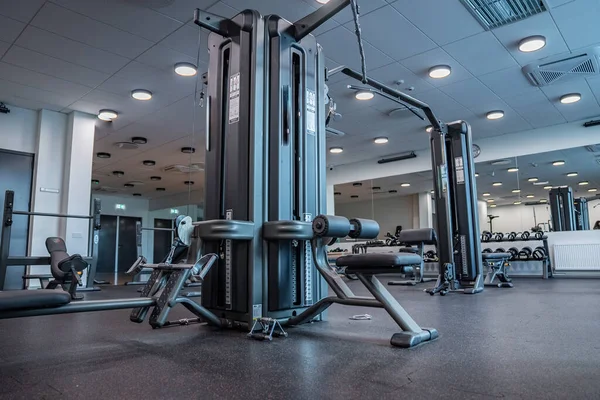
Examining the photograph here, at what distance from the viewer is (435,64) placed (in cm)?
477

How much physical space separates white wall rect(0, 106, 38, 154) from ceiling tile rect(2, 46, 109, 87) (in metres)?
1.62

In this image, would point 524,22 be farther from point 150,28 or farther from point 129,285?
point 129,285

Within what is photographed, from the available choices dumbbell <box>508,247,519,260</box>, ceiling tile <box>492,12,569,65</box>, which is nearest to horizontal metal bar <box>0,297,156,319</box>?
ceiling tile <box>492,12,569,65</box>

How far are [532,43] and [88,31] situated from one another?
14.4 ft

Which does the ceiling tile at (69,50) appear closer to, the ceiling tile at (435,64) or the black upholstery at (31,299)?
the ceiling tile at (435,64)

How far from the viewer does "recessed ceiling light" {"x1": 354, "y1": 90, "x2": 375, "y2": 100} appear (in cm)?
552

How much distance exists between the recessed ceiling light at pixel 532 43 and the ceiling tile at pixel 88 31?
12.4ft

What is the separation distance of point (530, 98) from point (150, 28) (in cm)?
493

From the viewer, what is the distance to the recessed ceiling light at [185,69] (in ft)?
15.4

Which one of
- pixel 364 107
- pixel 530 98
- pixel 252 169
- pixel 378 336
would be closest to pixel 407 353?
pixel 378 336

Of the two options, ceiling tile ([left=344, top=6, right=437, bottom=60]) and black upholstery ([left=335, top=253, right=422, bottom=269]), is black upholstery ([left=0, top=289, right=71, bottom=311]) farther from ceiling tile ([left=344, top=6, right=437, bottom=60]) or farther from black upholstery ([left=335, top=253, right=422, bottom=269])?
ceiling tile ([left=344, top=6, right=437, bottom=60])

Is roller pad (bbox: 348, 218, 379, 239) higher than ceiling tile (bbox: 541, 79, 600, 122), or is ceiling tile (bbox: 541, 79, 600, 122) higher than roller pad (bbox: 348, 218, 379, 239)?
ceiling tile (bbox: 541, 79, 600, 122)

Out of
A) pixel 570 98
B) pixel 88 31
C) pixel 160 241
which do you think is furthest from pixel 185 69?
pixel 160 241

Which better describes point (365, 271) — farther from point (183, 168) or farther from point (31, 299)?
point (183, 168)
